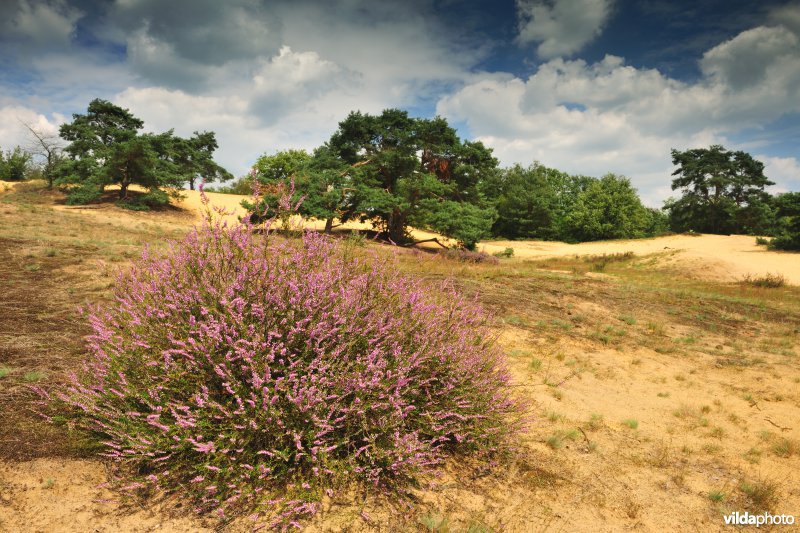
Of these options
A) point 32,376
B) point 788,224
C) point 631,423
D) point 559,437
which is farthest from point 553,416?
point 788,224

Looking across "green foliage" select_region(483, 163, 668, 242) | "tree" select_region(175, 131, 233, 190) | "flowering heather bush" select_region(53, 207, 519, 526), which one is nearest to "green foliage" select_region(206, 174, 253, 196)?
"tree" select_region(175, 131, 233, 190)

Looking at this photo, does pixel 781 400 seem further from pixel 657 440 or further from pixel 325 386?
pixel 325 386

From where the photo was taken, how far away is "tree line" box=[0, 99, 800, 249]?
70.3 feet

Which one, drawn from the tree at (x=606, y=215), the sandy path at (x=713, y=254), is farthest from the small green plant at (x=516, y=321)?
the tree at (x=606, y=215)

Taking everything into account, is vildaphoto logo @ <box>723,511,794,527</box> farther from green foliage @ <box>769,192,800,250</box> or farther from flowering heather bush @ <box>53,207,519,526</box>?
green foliage @ <box>769,192,800,250</box>

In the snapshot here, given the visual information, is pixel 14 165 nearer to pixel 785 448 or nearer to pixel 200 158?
pixel 200 158

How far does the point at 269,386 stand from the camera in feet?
9.27

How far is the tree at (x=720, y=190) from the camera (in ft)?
→ 117

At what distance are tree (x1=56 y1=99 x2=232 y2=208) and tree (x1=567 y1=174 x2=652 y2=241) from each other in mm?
35568

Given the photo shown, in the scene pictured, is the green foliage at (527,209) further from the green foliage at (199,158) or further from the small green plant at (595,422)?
the small green plant at (595,422)

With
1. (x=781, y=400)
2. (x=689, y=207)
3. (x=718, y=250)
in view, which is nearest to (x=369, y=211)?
(x=781, y=400)

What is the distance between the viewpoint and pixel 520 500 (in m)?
3.11

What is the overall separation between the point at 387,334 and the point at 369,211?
19.4 m

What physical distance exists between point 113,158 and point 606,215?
41.3 metres
